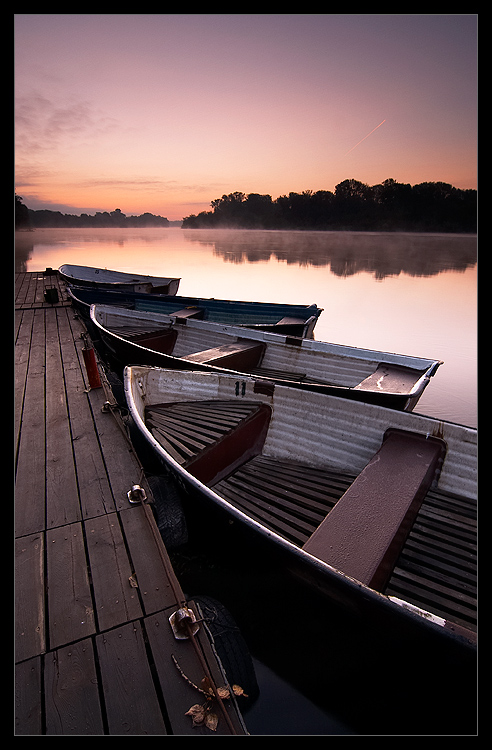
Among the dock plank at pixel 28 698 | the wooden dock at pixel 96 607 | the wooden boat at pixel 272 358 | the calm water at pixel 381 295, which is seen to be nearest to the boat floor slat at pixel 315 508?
the wooden dock at pixel 96 607

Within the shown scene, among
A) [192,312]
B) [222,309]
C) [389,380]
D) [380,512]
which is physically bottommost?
[380,512]

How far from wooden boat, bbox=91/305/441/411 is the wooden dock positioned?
8.30ft

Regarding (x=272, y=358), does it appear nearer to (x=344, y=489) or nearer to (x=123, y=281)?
(x=344, y=489)

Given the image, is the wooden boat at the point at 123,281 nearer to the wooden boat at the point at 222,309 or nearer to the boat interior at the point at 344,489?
the wooden boat at the point at 222,309

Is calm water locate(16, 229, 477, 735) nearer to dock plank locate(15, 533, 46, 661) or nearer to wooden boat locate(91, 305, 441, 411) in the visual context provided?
dock plank locate(15, 533, 46, 661)

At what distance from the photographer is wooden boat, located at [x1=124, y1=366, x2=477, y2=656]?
8.82 ft

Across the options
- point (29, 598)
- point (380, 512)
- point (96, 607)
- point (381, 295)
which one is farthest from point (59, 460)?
point (381, 295)


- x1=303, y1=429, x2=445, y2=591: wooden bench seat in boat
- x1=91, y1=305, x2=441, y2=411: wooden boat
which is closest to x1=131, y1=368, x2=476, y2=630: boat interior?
x1=303, y1=429, x2=445, y2=591: wooden bench seat in boat

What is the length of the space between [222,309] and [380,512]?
30.2 ft

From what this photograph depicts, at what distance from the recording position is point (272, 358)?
768 cm
